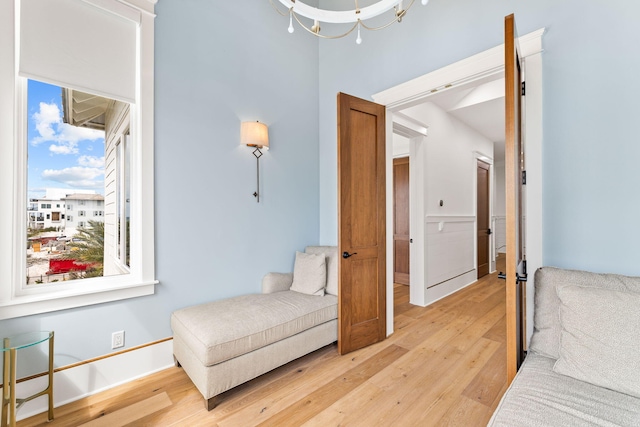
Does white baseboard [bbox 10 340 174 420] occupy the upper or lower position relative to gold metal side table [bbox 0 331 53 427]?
lower

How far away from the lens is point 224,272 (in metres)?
2.55

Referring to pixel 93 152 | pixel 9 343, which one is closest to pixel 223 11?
pixel 93 152

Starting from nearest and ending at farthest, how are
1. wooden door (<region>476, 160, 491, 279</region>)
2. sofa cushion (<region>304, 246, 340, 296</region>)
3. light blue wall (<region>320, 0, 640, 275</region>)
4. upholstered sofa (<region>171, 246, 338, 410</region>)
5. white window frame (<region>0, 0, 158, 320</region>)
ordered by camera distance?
light blue wall (<region>320, 0, 640, 275</region>), white window frame (<region>0, 0, 158, 320</region>), upholstered sofa (<region>171, 246, 338, 410</region>), sofa cushion (<region>304, 246, 340, 296</region>), wooden door (<region>476, 160, 491, 279</region>)

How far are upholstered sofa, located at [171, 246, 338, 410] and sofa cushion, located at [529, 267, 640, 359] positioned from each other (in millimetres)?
1445

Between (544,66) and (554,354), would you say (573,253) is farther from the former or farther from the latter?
(544,66)

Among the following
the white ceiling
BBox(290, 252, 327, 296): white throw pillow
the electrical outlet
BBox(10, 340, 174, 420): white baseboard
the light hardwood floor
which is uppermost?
the white ceiling

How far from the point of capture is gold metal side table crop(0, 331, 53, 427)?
4.57 feet

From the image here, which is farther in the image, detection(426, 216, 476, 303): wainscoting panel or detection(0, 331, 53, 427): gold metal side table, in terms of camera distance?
detection(426, 216, 476, 303): wainscoting panel

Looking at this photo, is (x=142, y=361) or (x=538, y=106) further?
(x=142, y=361)

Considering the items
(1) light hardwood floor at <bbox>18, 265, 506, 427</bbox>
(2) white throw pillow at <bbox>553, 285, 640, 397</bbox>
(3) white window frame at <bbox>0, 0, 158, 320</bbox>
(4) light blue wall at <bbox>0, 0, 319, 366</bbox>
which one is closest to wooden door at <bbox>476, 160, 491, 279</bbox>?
(1) light hardwood floor at <bbox>18, 265, 506, 427</bbox>

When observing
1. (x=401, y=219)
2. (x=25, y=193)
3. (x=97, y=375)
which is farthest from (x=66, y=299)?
(x=401, y=219)

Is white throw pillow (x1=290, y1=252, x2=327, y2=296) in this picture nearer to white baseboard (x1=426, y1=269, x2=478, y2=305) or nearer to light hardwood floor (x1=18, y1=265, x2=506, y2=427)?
light hardwood floor (x1=18, y1=265, x2=506, y2=427)

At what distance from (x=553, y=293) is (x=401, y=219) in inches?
131

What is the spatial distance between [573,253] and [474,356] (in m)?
1.22
